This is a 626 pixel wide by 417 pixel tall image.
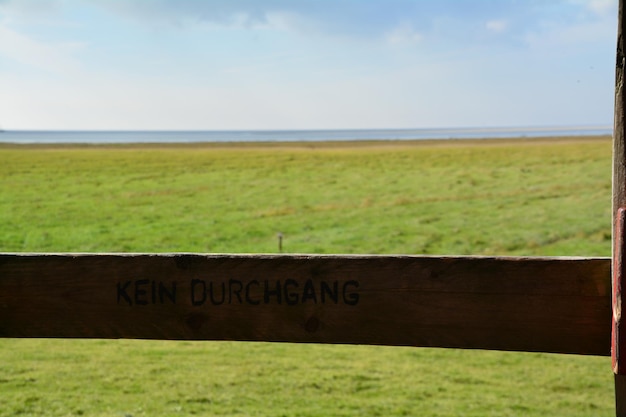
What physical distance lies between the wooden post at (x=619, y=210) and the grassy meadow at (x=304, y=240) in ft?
13.3

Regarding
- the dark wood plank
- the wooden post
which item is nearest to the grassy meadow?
the dark wood plank

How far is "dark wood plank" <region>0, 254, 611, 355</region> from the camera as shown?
201 centimetres

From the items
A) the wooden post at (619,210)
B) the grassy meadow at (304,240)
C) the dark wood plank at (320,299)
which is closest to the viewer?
the wooden post at (619,210)

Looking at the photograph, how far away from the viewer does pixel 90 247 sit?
18.8m

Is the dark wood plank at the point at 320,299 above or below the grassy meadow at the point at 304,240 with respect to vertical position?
above

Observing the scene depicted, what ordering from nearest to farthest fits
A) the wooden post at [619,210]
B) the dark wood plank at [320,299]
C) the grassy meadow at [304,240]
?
the wooden post at [619,210], the dark wood plank at [320,299], the grassy meadow at [304,240]

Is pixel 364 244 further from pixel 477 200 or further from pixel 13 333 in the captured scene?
pixel 13 333

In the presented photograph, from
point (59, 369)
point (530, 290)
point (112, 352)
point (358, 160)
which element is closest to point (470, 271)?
point (530, 290)

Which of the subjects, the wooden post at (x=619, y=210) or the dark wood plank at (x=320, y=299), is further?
the dark wood plank at (x=320, y=299)

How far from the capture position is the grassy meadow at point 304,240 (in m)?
6.16

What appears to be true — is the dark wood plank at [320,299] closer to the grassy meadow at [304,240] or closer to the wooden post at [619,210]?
the wooden post at [619,210]

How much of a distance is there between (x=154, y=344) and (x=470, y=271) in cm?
743

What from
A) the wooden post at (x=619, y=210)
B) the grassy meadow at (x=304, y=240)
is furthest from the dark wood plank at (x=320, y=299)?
the grassy meadow at (x=304, y=240)

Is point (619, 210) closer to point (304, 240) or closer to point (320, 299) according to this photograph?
point (320, 299)
